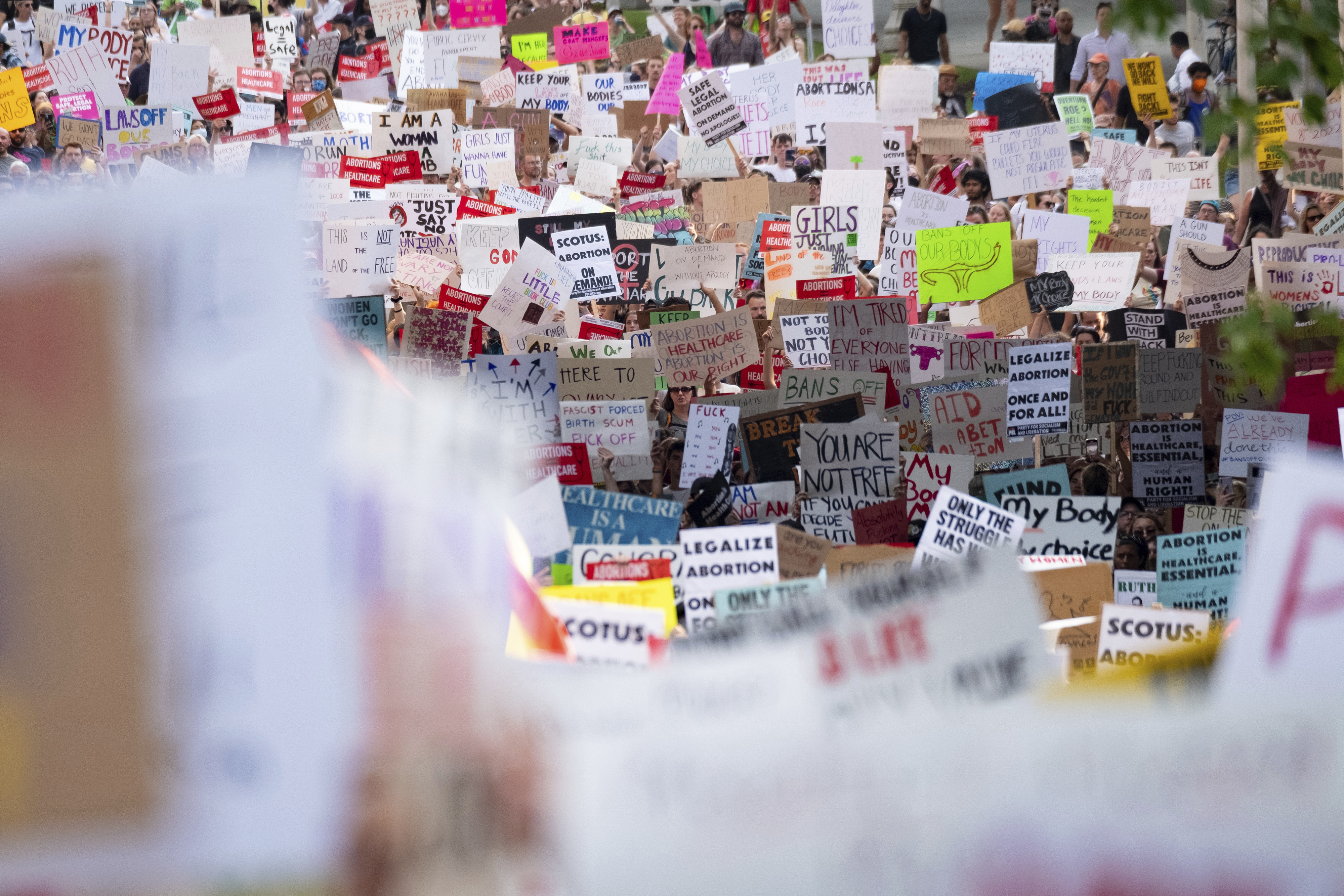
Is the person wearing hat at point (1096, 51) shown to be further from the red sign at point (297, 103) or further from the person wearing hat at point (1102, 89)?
the red sign at point (297, 103)

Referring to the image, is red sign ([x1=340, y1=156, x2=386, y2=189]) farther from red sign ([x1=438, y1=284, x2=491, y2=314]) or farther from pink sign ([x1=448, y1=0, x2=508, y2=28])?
pink sign ([x1=448, y1=0, x2=508, y2=28])

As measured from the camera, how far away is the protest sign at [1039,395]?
278 inches

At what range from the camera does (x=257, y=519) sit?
4.31 ft

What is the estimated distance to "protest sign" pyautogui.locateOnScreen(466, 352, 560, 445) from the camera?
695cm

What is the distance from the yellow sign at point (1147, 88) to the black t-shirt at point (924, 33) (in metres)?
3.99

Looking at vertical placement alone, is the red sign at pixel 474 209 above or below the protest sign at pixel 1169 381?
above

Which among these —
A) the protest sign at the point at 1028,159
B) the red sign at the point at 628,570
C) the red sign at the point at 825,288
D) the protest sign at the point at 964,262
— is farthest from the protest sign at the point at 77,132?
the red sign at the point at 628,570

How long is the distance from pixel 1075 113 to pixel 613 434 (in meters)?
10.1

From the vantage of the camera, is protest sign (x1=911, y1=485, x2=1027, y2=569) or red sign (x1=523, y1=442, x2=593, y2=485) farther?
red sign (x1=523, y1=442, x2=593, y2=485)

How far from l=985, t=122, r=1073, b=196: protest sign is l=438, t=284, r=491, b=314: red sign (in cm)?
503

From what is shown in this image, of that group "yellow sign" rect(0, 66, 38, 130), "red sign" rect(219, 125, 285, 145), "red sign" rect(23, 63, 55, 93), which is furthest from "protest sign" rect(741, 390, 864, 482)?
"red sign" rect(23, 63, 55, 93)

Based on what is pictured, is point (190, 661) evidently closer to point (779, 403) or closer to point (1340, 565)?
point (1340, 565)

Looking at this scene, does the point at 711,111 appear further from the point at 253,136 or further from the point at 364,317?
the point at 364,317

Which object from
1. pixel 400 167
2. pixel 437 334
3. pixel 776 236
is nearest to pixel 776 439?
pixel 437 334
